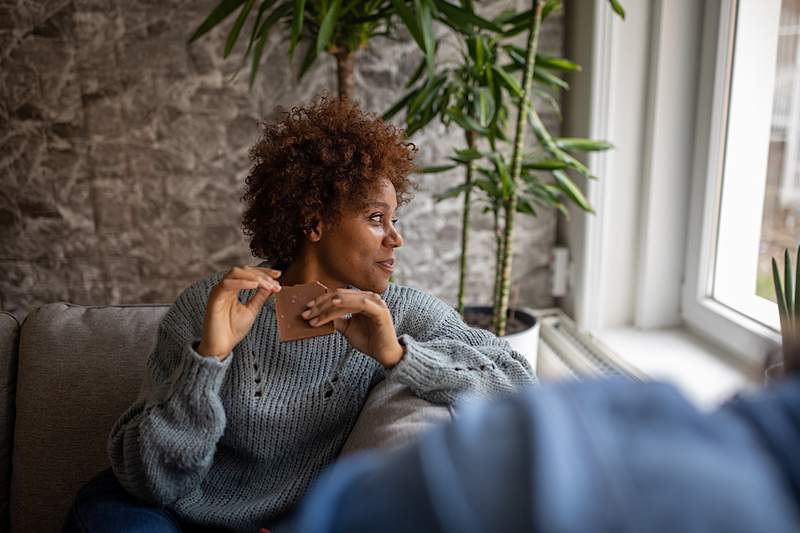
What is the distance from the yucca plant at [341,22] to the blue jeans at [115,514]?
1041mm

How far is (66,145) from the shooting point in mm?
2184

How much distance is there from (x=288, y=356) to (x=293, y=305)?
16 cm

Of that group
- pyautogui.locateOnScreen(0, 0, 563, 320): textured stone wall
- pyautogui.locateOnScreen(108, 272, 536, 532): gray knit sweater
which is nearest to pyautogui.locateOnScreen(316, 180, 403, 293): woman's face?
pyautogui.locateOnScreen(108, 272, 536, 532): gray knit sweater

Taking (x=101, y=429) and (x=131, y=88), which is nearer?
(x=101, y=429)

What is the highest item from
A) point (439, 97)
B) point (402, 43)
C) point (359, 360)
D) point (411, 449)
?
point (402, 43)

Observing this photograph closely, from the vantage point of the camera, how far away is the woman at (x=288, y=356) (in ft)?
3.64

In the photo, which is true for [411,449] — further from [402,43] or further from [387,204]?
[402,43]

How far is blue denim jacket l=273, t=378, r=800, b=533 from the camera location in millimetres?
376

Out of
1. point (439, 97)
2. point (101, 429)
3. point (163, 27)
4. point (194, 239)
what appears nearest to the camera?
point (101, 429)

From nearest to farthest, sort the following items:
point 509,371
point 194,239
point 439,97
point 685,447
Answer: point 685,447 < point 509,371 < point 439,97 < point 194,239

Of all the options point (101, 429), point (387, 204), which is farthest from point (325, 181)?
point (101, 429)

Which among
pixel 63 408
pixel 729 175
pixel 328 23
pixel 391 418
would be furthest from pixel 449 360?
pixel 729 175

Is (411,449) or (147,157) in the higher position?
(147,157)

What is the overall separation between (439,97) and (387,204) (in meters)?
0.77
